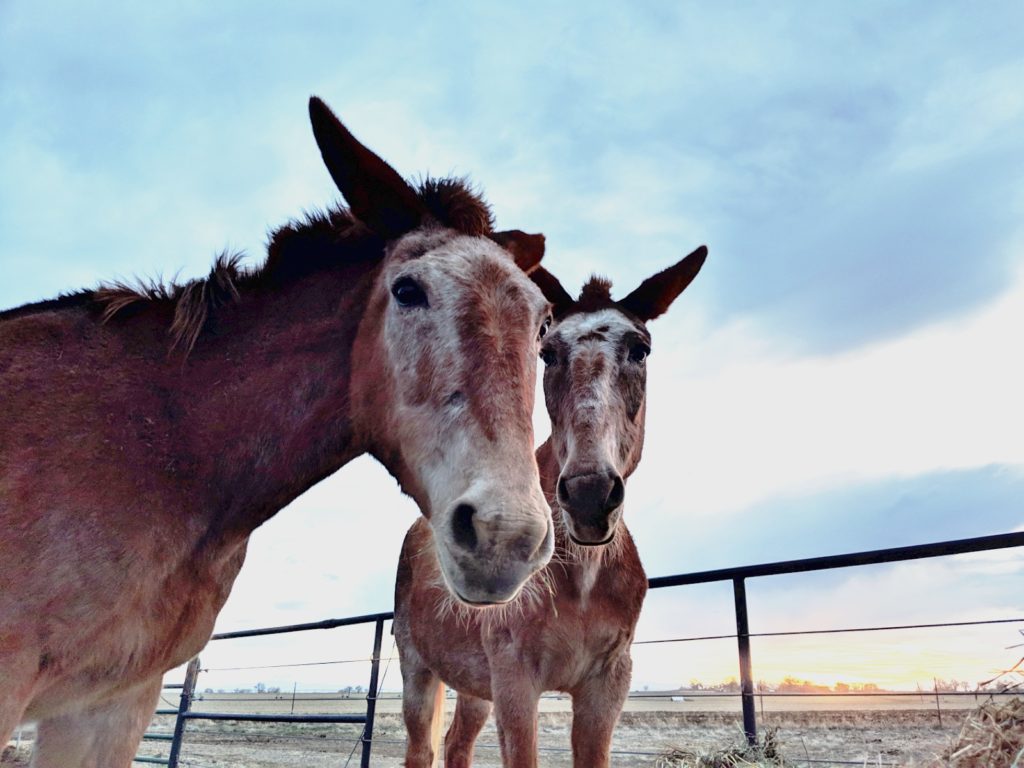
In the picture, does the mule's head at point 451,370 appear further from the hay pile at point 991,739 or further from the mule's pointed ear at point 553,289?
the mule's pointed ear at point 553,289

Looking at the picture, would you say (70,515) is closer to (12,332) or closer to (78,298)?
(12,332)

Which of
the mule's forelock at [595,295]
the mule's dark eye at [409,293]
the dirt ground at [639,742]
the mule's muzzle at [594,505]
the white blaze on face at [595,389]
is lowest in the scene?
the dirt ground at [639,742]

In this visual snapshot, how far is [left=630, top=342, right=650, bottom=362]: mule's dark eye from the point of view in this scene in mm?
3955

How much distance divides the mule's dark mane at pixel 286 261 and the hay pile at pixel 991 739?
231cm

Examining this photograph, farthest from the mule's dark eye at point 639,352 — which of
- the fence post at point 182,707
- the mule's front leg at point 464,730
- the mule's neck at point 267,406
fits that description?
the fence post at point 182,707

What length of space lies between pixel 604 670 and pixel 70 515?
278cm

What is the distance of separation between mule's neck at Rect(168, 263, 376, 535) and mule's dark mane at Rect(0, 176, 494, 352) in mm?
139

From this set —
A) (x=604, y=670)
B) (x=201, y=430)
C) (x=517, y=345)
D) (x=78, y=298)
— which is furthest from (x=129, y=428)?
(x=604, y=670)

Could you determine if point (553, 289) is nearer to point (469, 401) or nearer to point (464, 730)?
point (469, 401)

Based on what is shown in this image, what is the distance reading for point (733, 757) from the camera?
157 inches

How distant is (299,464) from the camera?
88.3 inches

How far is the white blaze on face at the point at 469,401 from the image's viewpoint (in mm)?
1658

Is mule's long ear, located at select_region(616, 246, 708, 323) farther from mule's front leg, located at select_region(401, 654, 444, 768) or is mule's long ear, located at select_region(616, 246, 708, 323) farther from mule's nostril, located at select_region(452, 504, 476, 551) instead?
mule's front leg, located at select_region(401, 654, 444, 768)

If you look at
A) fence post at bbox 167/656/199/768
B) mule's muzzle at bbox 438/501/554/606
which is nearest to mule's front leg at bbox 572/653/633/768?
mule's muzzle at bbox 438/501/554/606
